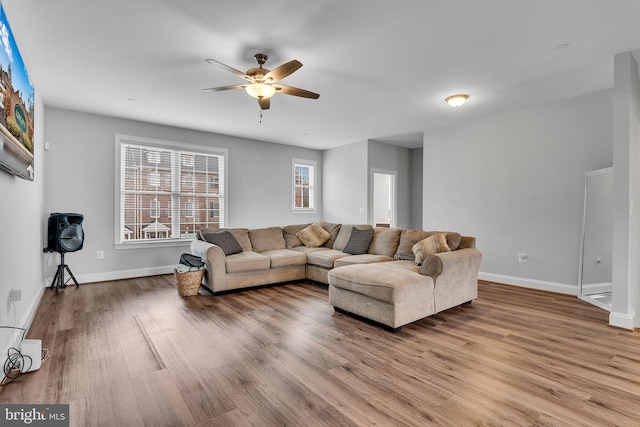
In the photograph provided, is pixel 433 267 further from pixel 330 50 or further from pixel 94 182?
pixel 94 182

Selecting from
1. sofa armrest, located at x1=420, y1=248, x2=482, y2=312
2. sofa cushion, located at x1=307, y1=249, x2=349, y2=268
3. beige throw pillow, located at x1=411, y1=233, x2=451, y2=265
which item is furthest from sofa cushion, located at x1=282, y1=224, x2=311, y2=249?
sofa armrest, located at x1=420, y1=248, x2=482, y2=312

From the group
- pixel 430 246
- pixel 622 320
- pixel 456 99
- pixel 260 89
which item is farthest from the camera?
pixel 456 99

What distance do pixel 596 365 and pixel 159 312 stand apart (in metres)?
4.00

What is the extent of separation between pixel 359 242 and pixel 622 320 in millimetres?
3036

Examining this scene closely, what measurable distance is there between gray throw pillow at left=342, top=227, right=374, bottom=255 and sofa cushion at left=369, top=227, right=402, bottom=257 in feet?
0.27

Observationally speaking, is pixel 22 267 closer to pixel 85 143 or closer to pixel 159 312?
pixel 159 312

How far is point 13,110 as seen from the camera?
2.26 m

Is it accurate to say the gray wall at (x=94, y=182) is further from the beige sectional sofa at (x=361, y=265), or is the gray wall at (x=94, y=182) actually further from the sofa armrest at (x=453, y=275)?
the sofa armrest at (x=453, y=275)

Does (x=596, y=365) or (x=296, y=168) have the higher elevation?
(x=296, y=168)

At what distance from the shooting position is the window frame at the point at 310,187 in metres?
7.34

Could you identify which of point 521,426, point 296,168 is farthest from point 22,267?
point 296,168

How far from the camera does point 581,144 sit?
13.7 feet

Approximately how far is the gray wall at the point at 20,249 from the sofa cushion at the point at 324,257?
3.30 metres

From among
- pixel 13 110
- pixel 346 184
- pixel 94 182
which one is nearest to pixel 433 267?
pixel 13 110
